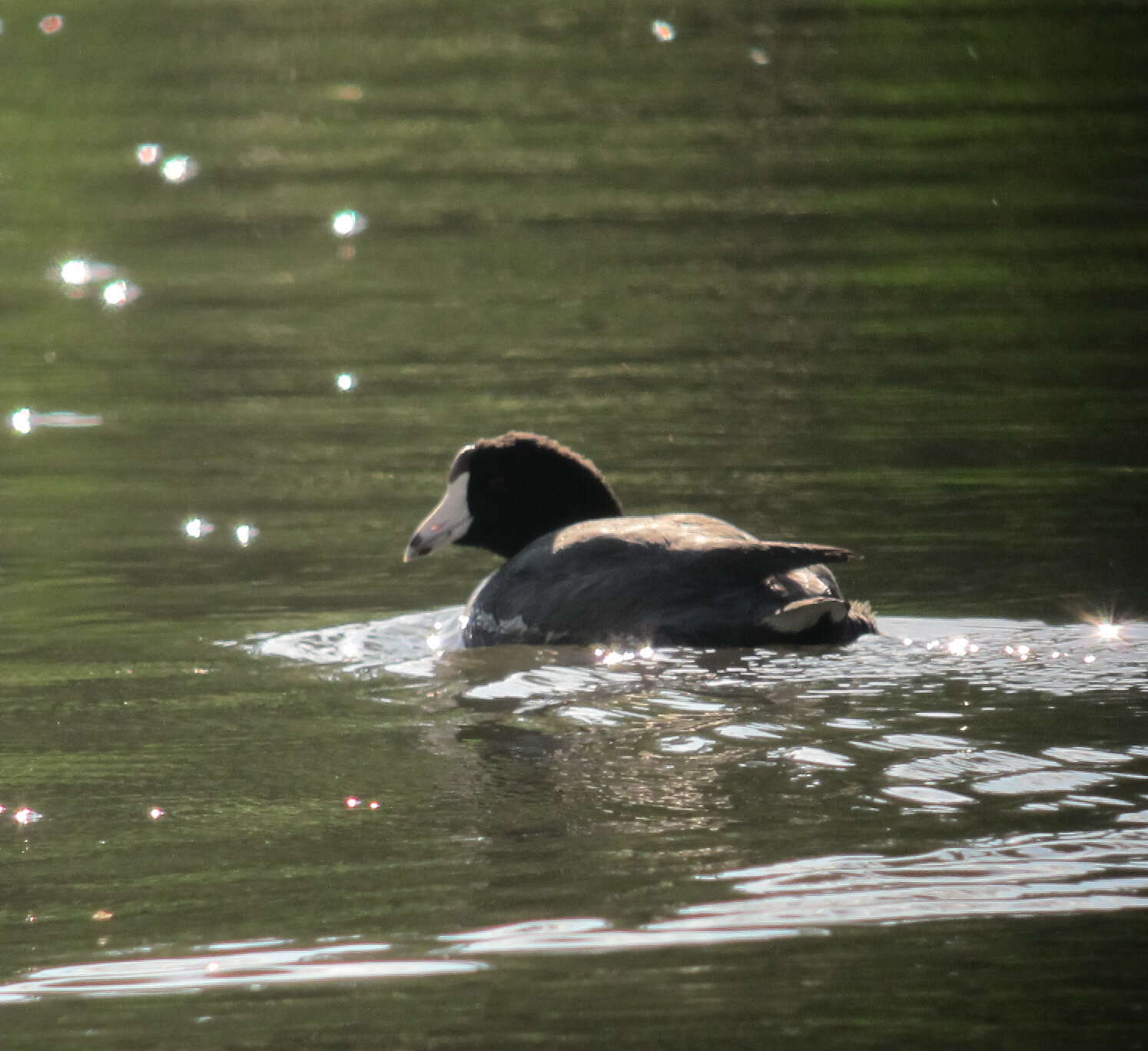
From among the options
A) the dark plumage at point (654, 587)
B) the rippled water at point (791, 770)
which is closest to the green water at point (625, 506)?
the rippled water at point (791, 770)

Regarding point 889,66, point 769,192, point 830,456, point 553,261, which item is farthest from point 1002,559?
point 889,66

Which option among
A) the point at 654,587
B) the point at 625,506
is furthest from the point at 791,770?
the point at 625,506

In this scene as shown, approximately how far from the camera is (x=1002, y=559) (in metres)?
9.23

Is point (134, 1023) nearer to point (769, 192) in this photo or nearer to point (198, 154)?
point (769, 192)

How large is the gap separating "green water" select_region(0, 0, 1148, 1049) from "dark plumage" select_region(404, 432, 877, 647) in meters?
0.18

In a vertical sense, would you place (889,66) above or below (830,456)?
above

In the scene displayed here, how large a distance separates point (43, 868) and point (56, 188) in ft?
47.2

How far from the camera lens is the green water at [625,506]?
4.98 metres

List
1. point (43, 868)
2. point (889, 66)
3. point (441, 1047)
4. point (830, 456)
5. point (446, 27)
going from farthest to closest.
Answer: point (446, 27) < point (889, 66) < point (830, 456) < point (43, 868) < point (441, 1047)

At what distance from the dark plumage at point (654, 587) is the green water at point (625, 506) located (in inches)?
7.2

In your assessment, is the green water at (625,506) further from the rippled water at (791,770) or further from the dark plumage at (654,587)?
the dark plumage at (654,587)

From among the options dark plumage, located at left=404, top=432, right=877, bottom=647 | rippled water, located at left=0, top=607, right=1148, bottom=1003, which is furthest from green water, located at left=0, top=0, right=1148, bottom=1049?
dark plumage, located at left=404, top=432, right=877, bottom=647

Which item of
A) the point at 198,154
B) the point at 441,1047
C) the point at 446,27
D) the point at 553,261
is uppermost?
the point at 446,27

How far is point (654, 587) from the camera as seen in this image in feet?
26.2
